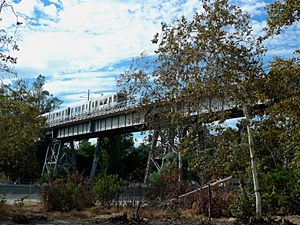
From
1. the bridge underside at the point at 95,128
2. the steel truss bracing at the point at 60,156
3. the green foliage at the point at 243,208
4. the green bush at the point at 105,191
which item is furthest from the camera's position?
the steel truss bracing at the point at 60,156

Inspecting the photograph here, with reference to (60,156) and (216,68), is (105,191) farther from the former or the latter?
(60,156)

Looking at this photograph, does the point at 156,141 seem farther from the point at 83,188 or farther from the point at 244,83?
the point at 244,83

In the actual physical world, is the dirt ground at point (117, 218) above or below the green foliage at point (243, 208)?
below

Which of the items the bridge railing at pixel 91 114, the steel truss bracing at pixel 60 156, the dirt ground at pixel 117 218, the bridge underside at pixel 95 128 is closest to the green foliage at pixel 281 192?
the dirt ground at pixel 117 218

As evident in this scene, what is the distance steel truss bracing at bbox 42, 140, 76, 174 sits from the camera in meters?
65.2

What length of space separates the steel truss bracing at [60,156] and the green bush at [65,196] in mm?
46374

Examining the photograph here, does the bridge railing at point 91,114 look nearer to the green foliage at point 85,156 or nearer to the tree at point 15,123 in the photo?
the green foliage at point 85,156

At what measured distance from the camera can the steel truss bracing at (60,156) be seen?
6519 cm

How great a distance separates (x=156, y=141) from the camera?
29.2 metres

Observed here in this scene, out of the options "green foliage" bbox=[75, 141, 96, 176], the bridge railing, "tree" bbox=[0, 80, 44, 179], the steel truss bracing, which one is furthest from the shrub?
"green foliage" bbox=[75, 141, 96, 176]

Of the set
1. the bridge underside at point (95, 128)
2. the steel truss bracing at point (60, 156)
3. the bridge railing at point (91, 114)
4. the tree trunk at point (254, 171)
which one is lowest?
the tree trunk at point (254, 171)

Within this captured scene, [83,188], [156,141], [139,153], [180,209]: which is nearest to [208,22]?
[180,209]

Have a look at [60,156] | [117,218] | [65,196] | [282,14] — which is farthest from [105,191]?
[60,156]

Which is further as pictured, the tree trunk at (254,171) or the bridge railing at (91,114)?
the bridge railing at (91,114)
